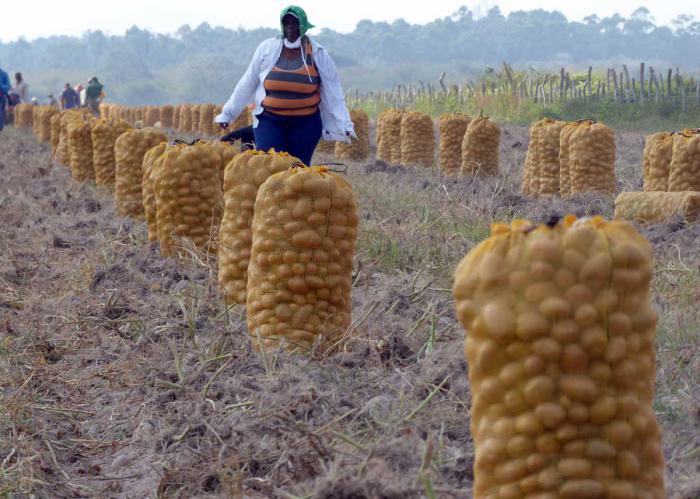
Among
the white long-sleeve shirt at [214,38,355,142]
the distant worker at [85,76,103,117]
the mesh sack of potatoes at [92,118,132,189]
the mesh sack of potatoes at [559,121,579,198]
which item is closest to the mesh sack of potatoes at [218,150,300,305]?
the white long-sleeve shirt at [214,38,355,142]

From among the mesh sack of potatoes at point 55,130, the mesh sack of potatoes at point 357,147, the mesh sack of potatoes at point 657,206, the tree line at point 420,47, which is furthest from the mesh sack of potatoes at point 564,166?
the tree line at point 420,47

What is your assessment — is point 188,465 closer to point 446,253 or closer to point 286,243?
point 286,243

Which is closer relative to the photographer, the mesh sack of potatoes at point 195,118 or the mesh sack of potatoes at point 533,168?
the mesh sack of potatoes at point 533,168

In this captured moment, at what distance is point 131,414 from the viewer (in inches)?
139

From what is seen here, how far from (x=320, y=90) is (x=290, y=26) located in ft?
1.51

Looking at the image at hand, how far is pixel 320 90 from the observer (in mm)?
6184

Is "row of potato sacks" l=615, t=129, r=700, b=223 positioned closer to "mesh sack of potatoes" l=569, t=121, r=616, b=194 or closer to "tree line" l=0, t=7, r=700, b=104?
"mesh sack of potatoes" l=569, t=121, r=616, b=194

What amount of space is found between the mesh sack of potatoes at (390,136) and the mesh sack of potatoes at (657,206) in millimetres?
6627

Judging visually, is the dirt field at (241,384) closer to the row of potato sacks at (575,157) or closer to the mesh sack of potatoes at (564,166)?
the row of potato sacks at (575,157)

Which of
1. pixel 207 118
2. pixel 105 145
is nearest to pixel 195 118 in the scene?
pixel 207 118

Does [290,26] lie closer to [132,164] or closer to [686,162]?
[132,164]

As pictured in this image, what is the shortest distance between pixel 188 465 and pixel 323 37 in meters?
153

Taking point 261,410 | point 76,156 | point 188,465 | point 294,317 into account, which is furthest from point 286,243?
point 76,156

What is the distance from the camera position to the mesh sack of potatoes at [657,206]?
259 inches
